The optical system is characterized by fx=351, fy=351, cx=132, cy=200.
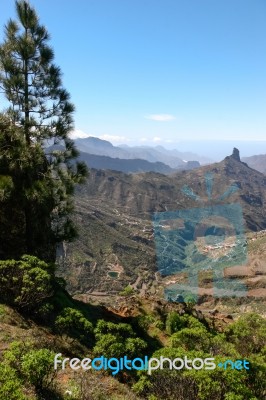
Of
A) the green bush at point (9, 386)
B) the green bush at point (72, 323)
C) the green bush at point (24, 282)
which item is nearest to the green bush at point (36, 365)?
the green bush at point (9, 386)

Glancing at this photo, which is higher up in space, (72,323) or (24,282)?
(24,282)

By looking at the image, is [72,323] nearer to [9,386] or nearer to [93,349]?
[93,349]

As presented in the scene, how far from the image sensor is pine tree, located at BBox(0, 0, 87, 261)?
2034 centimetres

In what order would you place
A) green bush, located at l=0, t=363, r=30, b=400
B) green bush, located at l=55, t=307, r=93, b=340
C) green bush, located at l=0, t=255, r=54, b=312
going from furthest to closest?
1. green bush, located at l=55, t=307, r=93, b=340
2. green bush, located at l=0, t=255, r=54, b=312
3. green bush, located at l=0, t=363, r=30, b=400

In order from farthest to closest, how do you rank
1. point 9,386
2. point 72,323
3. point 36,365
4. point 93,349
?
point 72,323 → point 93,349 → point 36,365 → point 9,386

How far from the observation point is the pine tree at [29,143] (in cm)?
2034

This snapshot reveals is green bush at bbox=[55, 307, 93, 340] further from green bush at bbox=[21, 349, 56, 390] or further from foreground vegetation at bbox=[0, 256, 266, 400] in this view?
green bush at bbox=[21, 349, 56, 390]

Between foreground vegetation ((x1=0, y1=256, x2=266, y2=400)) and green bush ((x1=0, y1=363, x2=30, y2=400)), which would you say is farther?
foreground vegetation ((x1=0, y1=256, x2=266, y2=400))

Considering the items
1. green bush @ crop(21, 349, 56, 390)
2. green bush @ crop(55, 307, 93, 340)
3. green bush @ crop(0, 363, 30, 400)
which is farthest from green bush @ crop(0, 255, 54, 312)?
green bush @ crop(0, 363, 30, 400)

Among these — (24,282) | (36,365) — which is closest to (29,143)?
(24,282)

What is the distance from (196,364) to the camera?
1166 cm

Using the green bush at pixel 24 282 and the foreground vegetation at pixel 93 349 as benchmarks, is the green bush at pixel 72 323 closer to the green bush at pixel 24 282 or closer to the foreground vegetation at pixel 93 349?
the foreground vegetation at pixel 93 349

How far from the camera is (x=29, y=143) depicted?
21.2 metres

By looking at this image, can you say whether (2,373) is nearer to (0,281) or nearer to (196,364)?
(196,364)
